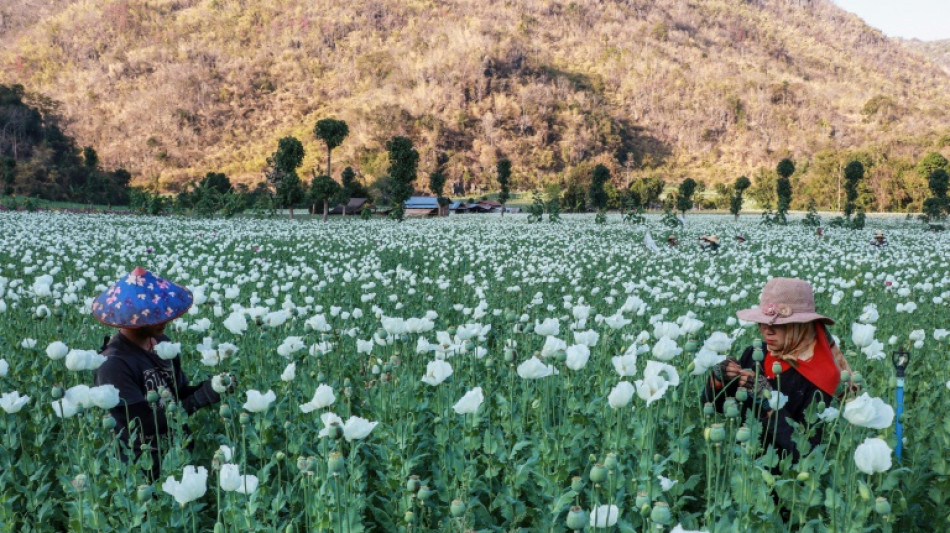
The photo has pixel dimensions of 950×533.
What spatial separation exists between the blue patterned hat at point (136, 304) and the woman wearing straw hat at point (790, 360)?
10.7 feet

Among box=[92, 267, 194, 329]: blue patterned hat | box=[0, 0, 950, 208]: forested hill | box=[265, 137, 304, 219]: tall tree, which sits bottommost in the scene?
box=[92, 267, 194, 329]: blue patterned hat

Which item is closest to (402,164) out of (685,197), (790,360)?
(685,197)

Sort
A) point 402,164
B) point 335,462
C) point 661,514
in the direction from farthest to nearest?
point 402,164
point 335,462
point 661,514

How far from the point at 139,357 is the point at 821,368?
4.03m

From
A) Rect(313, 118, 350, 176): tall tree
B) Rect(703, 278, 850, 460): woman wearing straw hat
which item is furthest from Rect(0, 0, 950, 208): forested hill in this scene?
Rect(703, 278, 850, 460): woman wearing straw hat

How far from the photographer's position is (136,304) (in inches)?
158

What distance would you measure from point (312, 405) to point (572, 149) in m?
160

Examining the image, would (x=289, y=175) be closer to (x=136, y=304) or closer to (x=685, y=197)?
(x=685, y=197)

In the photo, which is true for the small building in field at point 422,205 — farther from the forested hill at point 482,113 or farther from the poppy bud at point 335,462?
the poppy bud at point 335,462

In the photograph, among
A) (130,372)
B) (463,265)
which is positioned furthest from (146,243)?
(130,372)

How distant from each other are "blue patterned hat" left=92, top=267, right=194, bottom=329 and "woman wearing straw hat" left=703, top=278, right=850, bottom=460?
10.7ft

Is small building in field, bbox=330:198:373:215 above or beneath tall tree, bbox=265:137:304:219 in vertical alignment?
beneath

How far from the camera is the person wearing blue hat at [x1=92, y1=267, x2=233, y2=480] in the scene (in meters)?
3.88

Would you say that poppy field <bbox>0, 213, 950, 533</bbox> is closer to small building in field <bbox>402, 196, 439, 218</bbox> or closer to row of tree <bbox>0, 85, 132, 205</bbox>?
row of tree <bbox>0, 85, 132, 205</bbox>
